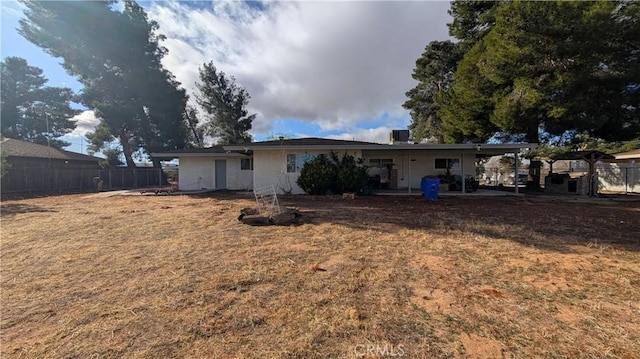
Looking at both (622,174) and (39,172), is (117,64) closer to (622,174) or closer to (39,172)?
(39,172)

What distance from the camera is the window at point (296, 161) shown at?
1323 cm

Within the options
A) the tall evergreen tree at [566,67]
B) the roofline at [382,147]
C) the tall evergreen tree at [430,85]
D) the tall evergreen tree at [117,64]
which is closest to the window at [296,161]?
the roofline at [382,147]

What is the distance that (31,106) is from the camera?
91.7 feet

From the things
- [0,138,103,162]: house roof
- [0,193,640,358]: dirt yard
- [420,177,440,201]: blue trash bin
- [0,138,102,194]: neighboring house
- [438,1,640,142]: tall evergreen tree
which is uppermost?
[438,1,640,142]: tall evergreen tree

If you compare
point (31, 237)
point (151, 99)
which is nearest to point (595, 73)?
point (31, 237)

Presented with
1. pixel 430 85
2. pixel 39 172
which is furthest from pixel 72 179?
pixel 430 85

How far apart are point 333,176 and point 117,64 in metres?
20.9

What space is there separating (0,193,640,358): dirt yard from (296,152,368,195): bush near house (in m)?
5.85

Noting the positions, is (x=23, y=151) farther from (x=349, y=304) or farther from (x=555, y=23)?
(x=555, y=23)

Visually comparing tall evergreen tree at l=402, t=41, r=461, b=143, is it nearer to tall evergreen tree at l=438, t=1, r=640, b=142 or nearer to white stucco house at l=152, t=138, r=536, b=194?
tall evergreen tree at l=438, t=1, r=640, b=142

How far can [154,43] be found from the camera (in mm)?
24141

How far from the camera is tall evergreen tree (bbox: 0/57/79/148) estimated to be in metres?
26.3

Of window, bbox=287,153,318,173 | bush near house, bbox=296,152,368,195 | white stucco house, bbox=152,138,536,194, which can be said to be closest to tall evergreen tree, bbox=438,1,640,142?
white stucco house, bbox=152,138,536,194

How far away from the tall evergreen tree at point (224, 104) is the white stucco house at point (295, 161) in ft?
37.0
